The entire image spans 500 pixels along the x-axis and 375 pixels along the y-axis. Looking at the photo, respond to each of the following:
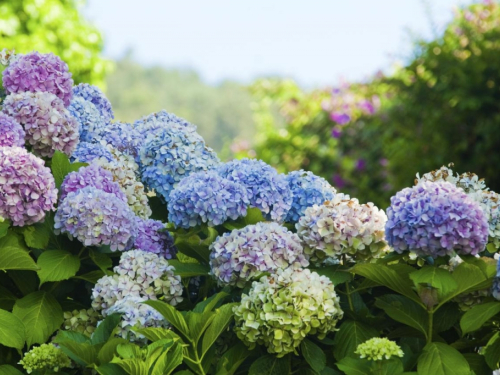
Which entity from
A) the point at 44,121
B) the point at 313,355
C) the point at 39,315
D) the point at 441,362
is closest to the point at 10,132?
the point at 44,121

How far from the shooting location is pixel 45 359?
2.11 m

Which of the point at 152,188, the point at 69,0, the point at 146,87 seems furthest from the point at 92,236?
the point at 146,87

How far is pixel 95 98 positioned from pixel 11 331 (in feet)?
4.79

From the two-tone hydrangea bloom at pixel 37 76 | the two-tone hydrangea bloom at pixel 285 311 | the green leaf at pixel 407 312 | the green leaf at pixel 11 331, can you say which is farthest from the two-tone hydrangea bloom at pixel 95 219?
the green leaf at pixel 407 312

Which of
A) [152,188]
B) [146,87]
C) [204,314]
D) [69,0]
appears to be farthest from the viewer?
[146,87]

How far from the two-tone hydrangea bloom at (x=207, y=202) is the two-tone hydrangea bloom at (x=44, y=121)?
0.60 metres

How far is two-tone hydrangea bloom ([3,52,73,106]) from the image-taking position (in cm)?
303

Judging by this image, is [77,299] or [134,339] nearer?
[134,339]

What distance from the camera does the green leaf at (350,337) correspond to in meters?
2.20

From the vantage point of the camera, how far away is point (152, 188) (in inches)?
115

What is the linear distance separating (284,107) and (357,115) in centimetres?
141

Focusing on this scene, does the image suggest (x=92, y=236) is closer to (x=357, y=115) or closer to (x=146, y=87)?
(x=357, y=115)

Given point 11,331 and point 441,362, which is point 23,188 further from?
point 441,362

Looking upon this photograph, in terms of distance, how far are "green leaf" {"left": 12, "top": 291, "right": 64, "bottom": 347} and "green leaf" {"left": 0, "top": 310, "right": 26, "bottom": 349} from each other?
0.07 m
